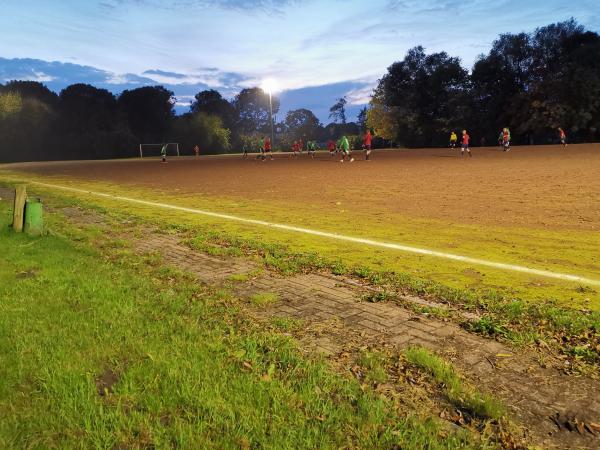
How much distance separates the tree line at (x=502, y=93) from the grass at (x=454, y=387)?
189ft

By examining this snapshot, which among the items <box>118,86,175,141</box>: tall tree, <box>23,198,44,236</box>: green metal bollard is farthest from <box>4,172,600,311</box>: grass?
<box>118,86,175,141</box>: tall tree

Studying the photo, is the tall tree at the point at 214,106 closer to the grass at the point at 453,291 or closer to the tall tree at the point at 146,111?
the tall tree at the point at 146,111

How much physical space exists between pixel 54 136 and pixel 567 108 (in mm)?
69544

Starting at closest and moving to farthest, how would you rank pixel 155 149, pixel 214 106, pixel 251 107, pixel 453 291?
pixel 453 291
pixel 155 149
pixel 214 106
pixel 251 107

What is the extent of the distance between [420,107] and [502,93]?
11.1m

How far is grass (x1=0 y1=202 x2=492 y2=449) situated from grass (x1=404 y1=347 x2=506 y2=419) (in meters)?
0.26

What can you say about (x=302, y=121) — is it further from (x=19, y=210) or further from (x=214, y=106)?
(x=19, y=210)

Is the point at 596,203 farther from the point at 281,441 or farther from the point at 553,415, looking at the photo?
the point at 281,441

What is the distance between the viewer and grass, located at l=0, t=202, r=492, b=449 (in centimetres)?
254

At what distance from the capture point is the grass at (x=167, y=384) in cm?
254

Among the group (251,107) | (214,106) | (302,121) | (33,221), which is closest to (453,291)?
(33,221)

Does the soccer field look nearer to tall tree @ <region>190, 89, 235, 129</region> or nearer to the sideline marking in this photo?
the sideline marking

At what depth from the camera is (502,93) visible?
6222 cm

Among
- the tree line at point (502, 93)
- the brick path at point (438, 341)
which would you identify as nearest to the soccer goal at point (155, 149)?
the tree line at point (502, 93)
